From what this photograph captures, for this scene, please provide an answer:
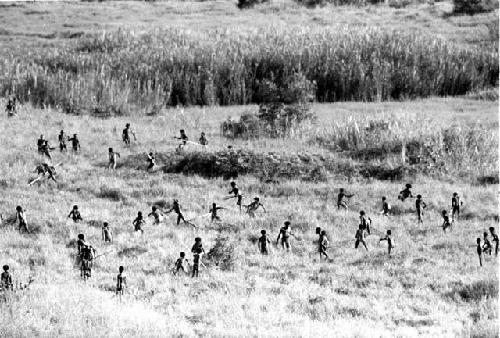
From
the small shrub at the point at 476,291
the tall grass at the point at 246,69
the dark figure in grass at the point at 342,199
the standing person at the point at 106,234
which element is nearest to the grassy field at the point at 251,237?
the small shrub at the point at 476,291

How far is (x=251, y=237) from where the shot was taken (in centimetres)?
2002

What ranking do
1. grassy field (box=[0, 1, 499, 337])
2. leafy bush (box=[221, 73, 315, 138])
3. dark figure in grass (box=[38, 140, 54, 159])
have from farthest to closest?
leafy bush (box=[221, 73, 315, 138]) < dark figure in grass (box=[38, 140, 54, 159]) < grassy field (box=[0, 1, 499, 337])

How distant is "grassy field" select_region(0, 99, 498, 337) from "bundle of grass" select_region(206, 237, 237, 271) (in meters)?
0.21

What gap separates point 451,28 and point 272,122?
28.1 m

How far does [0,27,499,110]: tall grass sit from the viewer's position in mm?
38531

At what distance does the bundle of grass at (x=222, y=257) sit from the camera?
1769cm

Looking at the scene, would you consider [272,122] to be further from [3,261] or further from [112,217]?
[3,261]

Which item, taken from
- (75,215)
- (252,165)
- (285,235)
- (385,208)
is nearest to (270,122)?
(252,165)

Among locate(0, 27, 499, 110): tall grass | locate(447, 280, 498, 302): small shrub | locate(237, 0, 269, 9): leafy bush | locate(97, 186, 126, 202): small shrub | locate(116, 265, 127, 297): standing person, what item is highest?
locate(237, 0, 269, 9): leafy bush

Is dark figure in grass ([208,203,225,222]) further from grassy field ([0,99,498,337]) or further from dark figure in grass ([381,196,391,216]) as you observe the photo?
dark figure in grass ([381,196,391,216])

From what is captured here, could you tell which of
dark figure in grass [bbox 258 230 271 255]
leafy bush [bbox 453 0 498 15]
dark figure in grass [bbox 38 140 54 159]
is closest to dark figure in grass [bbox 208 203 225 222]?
dark figure in grass [bbox 258 230 271 255]

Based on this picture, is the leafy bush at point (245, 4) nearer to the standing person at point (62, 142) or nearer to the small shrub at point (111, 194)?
the standing person at point (62, 142)

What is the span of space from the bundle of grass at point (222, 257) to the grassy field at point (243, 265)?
212 mm

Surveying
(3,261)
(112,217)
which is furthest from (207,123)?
(3,261)
